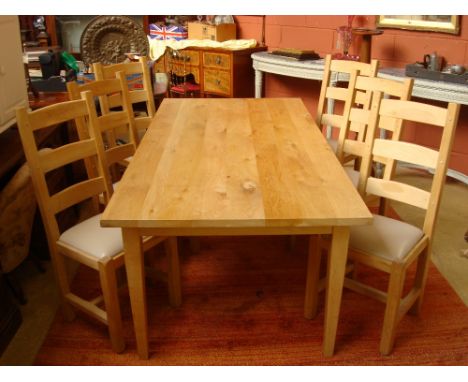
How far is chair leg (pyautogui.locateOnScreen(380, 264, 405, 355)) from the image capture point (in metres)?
1.76

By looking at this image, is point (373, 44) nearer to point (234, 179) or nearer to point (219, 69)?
point (219, 69)

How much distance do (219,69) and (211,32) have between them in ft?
1.37

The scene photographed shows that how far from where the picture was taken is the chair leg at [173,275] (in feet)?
6.96

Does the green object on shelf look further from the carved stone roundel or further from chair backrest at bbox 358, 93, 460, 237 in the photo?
chair backrest at bbox 358, 93, 460, 237

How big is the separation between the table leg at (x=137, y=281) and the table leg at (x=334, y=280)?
67cm

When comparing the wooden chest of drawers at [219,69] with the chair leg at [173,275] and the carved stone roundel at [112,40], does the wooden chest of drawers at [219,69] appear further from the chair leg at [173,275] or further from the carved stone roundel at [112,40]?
the chair leg at [173,275]

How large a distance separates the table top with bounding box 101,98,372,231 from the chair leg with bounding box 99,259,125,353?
338mm

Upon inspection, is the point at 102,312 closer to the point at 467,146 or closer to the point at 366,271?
the point at 366,271

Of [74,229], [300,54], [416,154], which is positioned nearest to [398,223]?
[416,154]

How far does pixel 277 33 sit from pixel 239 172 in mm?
3076

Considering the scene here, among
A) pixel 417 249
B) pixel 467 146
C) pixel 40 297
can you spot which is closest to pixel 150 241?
pixel 40 297

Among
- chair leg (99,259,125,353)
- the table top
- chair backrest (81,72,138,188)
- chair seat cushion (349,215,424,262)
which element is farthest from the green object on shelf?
chair seat cushion (349,215,424,262)

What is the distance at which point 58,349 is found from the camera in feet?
6.40

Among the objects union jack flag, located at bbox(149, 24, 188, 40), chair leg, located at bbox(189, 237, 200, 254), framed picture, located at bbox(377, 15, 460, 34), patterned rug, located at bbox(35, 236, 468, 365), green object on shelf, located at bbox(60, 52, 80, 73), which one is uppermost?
framed picture, located at bbox(377, 15, 460, 34)
